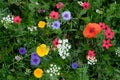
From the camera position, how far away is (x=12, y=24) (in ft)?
10.6

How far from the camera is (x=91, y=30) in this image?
10.3ft

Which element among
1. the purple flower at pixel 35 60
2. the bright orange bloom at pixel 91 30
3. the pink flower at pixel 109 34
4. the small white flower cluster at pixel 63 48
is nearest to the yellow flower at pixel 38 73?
the purple flower at pixel 35 60

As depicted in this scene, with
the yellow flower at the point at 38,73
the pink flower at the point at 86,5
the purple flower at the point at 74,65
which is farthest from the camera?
the pink flower at the point at 86,5

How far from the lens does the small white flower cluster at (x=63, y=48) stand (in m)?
3.14

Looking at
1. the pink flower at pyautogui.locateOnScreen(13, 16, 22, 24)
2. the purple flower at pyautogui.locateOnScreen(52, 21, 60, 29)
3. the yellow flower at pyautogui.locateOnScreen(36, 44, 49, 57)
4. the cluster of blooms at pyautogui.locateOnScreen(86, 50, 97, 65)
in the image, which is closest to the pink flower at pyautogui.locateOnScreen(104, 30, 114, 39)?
the cluster of blooms at pyautogui.locateOnScreen(86, 50, 97, 65)

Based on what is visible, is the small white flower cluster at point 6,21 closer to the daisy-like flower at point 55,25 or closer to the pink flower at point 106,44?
the daisy-like flower at point 55,25

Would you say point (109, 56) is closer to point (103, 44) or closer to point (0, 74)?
point (103, 44)

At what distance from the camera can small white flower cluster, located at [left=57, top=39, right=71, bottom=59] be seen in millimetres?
3145

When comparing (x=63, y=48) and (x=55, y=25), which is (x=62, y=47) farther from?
(x=55, y=25)

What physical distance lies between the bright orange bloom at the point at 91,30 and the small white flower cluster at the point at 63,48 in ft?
0.60

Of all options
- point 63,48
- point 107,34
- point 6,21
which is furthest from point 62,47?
point 6,21

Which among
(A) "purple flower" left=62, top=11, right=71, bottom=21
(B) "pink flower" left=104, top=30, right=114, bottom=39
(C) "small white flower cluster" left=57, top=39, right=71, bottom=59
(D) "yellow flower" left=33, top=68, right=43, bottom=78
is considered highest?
(A) "purple flower" left=62, top=11, right=71, bottom=21

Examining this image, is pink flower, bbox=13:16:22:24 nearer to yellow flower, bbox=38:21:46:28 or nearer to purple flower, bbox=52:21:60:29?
yellow flower, bbox=38:21:46:28

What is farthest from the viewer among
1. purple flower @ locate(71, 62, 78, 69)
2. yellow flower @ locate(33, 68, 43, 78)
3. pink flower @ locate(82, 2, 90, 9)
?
pink flower @ locate(82, 2, 90, 9)
